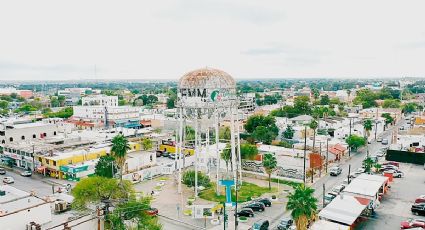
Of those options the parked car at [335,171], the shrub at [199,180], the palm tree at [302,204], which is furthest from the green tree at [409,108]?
the palm tree at [302,204]

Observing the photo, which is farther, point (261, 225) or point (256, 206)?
point (256, 206)

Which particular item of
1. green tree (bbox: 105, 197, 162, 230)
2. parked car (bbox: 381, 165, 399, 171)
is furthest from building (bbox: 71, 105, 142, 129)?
green tree (bbox: 105, 197, 162, 230)

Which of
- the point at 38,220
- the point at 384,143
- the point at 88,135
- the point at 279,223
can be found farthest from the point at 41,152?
the point at 384,143

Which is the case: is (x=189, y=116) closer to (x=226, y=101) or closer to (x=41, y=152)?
(x=226, y=101)

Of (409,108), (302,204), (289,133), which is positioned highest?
(302,204)

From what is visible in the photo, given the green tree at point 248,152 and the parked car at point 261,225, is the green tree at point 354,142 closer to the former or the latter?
the green tree at point 248,152

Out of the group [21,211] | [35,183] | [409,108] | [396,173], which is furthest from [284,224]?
[409,108]

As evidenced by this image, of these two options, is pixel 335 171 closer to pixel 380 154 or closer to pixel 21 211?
pixel 380 154
